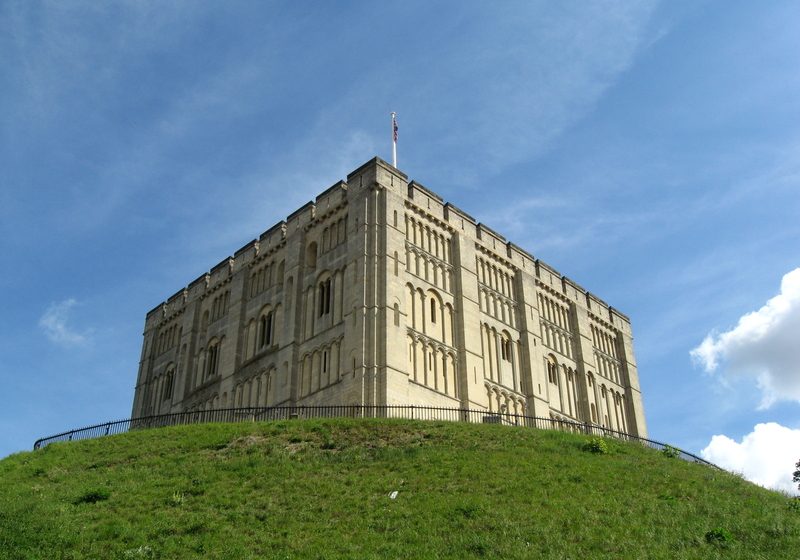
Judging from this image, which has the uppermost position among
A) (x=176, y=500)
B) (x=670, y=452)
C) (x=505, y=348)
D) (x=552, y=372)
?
(x=505, y=348)

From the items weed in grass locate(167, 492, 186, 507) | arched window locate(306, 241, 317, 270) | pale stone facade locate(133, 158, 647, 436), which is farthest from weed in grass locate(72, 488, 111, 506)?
arched window locate(306, 241, 317, 270)

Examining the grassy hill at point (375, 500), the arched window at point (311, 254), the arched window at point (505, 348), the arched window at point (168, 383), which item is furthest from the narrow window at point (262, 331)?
the grassy hill at point (375, 500)

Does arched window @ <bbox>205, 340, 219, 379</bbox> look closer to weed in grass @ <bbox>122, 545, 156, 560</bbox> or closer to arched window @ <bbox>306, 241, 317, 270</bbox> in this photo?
arched window @ <bbox>306, 241, 317, 270</bbox>

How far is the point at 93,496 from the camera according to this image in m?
24.3

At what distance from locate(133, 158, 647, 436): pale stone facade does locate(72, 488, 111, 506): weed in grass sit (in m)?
17.3

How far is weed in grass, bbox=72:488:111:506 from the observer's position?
2411cm

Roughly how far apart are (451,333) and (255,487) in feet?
74.8

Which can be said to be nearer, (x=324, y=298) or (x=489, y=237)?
(x=324, y=298)

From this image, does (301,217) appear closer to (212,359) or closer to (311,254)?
(311,254)

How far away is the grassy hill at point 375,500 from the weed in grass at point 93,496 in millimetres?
39

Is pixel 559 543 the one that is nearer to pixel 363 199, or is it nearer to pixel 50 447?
pixel 50 447

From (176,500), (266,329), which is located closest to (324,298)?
(266,329)

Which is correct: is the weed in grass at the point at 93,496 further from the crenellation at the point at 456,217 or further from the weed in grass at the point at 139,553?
the crenellation at the point at 456,217

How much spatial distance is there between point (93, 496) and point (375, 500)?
312 inches
